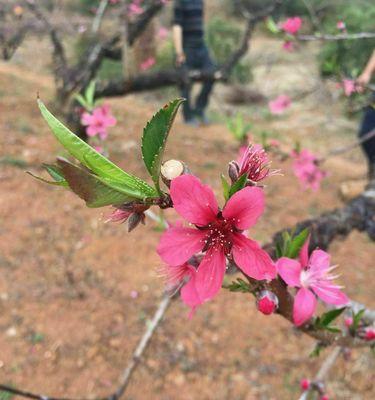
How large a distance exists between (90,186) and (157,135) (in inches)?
4.5

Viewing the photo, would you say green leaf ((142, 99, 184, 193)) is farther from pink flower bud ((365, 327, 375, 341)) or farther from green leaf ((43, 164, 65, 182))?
pink flower bud ((365, 327, 375, 341))

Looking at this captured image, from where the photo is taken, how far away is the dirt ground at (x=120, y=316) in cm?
253

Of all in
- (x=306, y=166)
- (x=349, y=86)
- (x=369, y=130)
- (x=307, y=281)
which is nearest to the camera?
(x=307, y=281)

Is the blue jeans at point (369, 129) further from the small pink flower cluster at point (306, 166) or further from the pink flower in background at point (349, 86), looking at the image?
the pink flower in background at point (349, 86)

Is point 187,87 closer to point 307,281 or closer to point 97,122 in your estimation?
point 97,122

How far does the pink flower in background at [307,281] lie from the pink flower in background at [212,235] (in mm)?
152

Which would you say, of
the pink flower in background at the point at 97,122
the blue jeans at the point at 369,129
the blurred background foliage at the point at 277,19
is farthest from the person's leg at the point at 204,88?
the pink flower in background at the point at 97,122

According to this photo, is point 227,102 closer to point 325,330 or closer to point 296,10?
point 296,10

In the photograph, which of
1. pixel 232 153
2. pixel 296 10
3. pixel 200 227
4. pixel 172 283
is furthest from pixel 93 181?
pixel 296 10

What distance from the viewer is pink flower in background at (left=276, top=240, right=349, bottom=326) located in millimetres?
810

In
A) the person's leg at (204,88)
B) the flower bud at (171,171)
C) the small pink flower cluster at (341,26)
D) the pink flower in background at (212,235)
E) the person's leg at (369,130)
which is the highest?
the flower bud at (171,171)

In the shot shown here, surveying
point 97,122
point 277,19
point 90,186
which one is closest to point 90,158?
point 90,186

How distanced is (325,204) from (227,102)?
579 cm

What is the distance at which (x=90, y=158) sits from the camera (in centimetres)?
56
